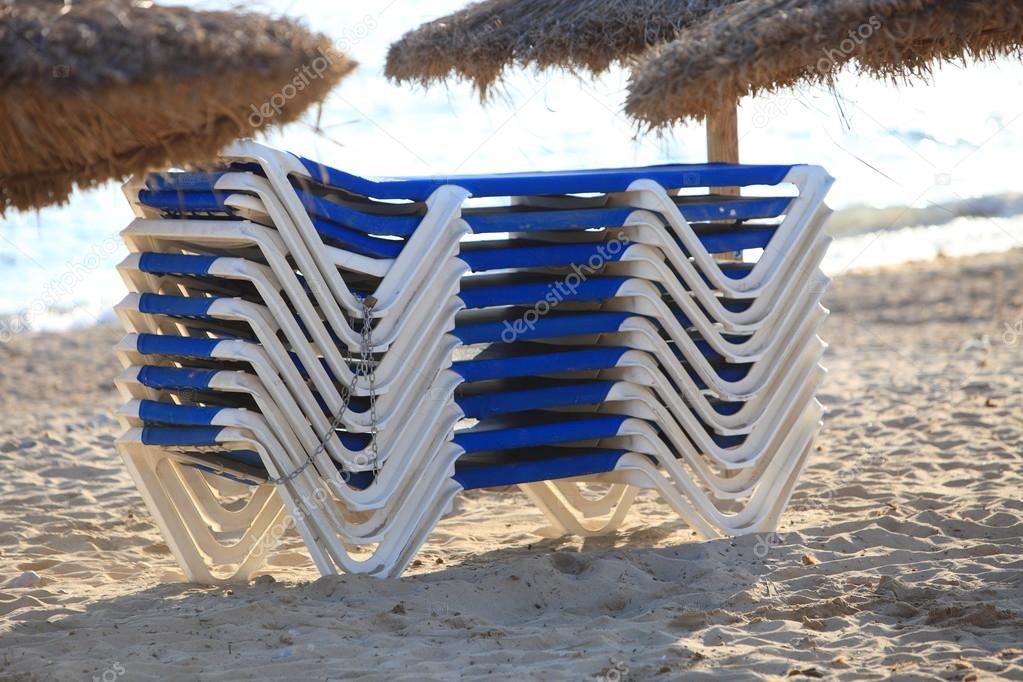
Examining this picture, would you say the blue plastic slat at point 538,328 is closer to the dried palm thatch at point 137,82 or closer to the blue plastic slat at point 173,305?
the blue plastic slat at point 173,305

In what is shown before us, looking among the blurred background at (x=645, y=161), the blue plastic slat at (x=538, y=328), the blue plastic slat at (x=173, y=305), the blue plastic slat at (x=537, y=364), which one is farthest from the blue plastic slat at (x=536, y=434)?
the blurred background at (x=645, y=161)

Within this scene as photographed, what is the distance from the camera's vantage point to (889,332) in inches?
374

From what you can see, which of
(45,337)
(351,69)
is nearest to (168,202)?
(351,69)

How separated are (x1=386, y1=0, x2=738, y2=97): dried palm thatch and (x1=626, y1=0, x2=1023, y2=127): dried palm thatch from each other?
181cm

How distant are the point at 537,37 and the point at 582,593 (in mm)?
2964

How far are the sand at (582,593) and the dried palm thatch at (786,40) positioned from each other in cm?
158

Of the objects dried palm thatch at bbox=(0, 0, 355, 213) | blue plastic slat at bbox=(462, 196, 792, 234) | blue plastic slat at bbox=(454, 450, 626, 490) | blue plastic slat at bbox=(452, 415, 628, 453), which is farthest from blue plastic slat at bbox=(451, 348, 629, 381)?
dried palm thatch at bbox=(0, 0, 355, 213)

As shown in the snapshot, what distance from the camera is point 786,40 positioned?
11.8 ft

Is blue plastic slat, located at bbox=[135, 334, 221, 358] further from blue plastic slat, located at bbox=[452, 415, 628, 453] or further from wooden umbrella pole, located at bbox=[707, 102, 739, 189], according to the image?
wooden umbrella pole, located at bbox=[707, 102, 739, 189]

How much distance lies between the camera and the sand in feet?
10.2

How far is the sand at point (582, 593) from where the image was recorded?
123 inches

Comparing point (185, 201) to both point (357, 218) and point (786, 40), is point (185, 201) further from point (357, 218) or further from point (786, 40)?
point (786, 40)

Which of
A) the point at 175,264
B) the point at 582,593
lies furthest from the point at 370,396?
the point at 582,593

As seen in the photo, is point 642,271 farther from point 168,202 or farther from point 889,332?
point 889,332
